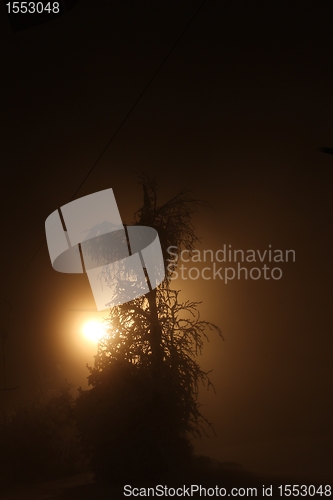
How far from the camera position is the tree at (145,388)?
5.81 m

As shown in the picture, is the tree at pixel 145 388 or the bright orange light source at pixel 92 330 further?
the bright orange light source at pixel 92 330

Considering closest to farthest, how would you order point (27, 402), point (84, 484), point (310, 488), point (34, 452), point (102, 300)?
point (310, 488)
point (84, 484)
point (102, 300)
point (34, 452)
point (27, 402)

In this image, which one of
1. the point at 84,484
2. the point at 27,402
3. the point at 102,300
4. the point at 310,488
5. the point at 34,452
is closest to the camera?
the point at 310,488

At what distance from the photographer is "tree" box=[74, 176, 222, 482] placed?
5.81 m

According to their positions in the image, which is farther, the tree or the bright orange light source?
the bright orange light source

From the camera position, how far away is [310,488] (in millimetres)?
5633

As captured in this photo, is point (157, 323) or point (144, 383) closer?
point (144, 383)

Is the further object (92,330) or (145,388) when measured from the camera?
(92,330)

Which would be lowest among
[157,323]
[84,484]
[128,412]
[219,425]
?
[84,484]

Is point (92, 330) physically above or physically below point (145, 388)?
above

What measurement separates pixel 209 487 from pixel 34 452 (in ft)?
10.4

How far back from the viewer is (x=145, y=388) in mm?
5914

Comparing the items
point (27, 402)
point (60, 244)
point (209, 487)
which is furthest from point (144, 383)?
point (27, 402)

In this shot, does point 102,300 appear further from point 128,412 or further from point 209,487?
point 209,487
